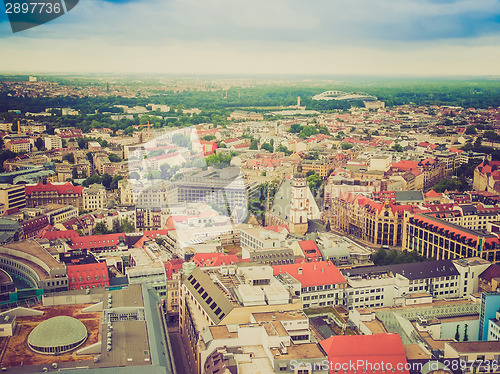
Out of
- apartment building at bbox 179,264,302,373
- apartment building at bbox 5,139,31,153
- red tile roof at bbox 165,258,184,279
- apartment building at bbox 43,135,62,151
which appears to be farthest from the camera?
apartment building at bbox 43,135,62,151

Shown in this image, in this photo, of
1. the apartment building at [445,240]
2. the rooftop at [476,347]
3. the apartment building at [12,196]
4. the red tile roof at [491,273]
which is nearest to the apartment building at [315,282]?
the rooftop at [476,347]

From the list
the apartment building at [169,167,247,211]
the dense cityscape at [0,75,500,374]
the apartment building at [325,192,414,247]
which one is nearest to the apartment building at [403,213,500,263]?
the dense cityscape at [0,75,500,374]

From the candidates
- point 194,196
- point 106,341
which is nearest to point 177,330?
point 106,341

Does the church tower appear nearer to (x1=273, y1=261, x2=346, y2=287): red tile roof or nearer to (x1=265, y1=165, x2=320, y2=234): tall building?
(x1=265, y1=165, x2=320, y2=234): tall building

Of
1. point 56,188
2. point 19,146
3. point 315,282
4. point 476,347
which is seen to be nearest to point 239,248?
point 315,282

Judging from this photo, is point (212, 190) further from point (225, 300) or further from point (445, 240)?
point (225, 300)
